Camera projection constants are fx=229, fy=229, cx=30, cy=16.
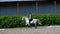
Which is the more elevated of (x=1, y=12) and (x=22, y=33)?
(x=1, y=12)

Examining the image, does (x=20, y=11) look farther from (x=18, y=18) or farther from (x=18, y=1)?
(x=18, y=18)

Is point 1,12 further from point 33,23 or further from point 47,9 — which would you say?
point 33,23

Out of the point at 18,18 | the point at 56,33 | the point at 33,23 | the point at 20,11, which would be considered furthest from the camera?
the point at 20,11

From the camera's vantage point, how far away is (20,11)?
96.4ft

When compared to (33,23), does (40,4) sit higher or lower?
higher

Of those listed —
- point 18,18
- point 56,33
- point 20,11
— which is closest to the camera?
point 56,33

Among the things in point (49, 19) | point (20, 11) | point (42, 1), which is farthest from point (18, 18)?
point (42, 1)

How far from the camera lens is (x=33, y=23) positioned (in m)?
18.7

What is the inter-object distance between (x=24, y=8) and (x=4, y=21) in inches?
423

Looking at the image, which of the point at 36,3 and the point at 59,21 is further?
the point at 36,3

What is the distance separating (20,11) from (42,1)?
3651 millimetres

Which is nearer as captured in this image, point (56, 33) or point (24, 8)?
point (56, 33)

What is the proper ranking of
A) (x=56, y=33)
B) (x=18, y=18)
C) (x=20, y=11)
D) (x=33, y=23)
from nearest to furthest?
(x=56, y=33), (x=33, y=23), (x=18, y=18), (x=20, y=11)

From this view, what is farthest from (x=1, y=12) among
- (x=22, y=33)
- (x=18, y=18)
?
(x=22, y=33)
